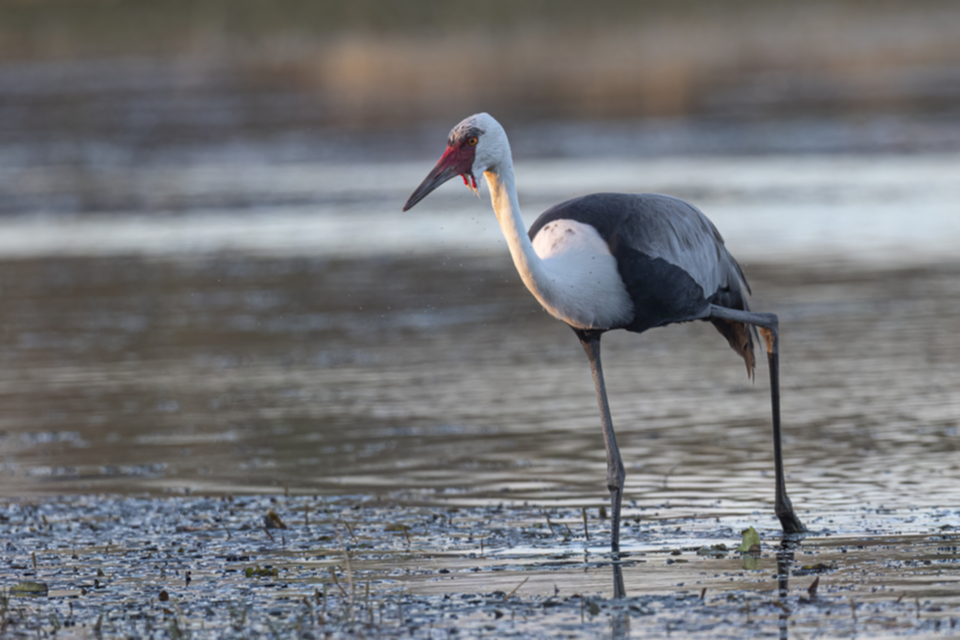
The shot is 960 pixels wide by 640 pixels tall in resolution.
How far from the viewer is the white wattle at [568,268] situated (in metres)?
7.30

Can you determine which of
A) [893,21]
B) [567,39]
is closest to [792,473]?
[567,39]

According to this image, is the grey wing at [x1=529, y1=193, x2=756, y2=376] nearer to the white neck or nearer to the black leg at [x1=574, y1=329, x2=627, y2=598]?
the black leg at [x1=574, y1=329, x2=627, y2=598]

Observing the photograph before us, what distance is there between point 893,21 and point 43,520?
63.1 metres

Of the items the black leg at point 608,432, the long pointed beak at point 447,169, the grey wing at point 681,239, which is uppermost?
the long pointed beak at point 447,169

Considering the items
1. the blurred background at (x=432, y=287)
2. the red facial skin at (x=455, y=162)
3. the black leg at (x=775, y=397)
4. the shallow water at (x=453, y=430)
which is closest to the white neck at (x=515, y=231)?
the red facial skin at (x=455, y=162)

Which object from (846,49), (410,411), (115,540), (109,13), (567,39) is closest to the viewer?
(115,540)

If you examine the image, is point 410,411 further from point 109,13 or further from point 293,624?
point 109,13

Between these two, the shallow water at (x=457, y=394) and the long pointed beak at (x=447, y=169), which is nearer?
the long pointed beak at (x=447, y=169)

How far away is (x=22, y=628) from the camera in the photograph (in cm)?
631

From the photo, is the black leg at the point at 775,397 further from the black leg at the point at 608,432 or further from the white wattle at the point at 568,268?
the white wattle at the point at 568,268

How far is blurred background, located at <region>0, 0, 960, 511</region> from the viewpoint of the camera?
9844 millimetres

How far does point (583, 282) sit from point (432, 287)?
9.12 m

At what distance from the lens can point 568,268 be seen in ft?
24.2

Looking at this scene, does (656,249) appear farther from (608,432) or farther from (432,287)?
(432,287)
